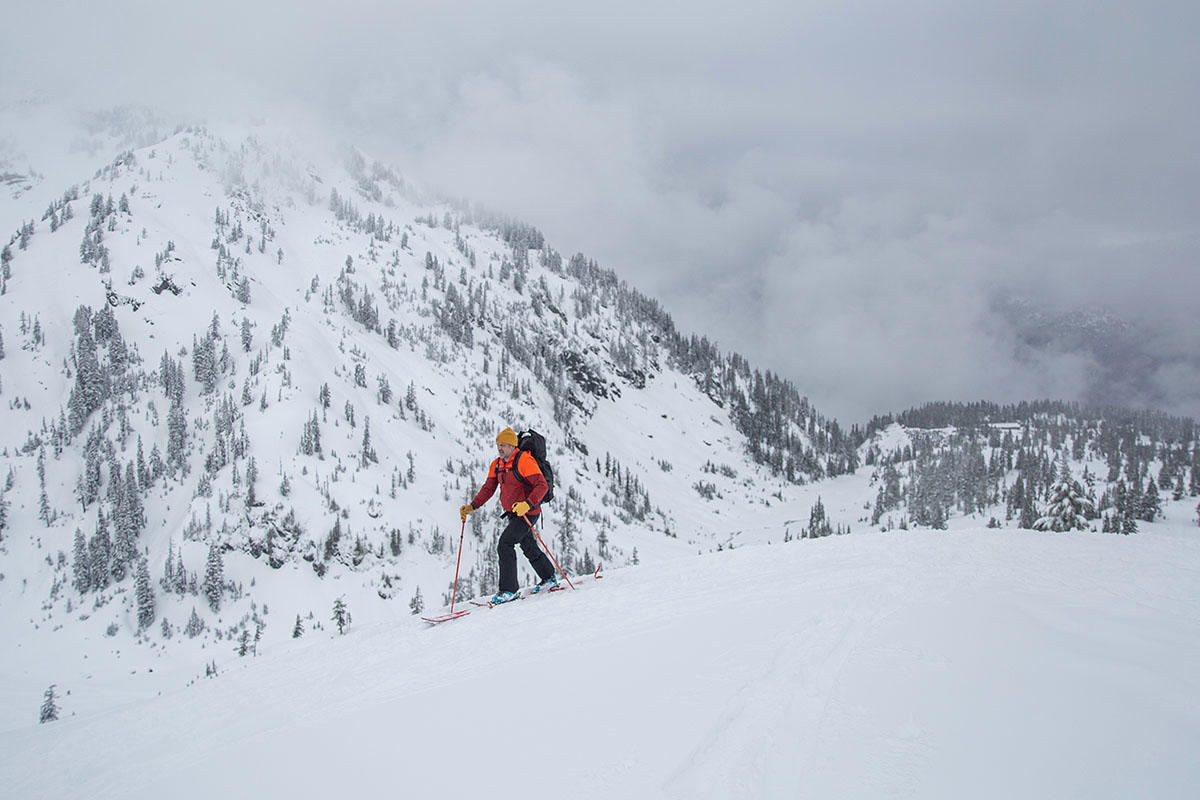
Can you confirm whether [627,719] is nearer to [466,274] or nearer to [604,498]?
[604,498]

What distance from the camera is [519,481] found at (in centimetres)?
998

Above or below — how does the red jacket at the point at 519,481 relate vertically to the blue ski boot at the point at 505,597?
above

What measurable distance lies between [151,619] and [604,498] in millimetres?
46917

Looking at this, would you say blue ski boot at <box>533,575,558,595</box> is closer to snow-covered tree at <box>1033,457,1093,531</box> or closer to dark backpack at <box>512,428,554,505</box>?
dark backpack at <box>512,428,554,505</box>

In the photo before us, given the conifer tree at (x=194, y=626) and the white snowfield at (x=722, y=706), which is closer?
the white snowfield at (x=722, y=706)

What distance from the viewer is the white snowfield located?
128 inches

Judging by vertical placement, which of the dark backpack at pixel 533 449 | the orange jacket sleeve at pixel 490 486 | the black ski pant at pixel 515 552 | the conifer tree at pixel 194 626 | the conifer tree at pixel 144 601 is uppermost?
the dark backpack at pixel 533 449

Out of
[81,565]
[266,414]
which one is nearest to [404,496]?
[266,414]

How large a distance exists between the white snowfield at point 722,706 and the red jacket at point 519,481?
212cm

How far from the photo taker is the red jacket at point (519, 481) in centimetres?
976

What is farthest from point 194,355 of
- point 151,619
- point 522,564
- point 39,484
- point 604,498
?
point 604,498

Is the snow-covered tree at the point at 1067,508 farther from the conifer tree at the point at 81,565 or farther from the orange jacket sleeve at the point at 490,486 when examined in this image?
the conifer tree at the point at 81,565

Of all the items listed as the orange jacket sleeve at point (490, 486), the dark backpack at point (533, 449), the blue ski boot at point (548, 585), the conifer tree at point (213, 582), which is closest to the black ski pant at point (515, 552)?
the blue ski boot at point (548, 585)

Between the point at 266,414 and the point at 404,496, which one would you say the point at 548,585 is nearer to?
the point at 404,496
